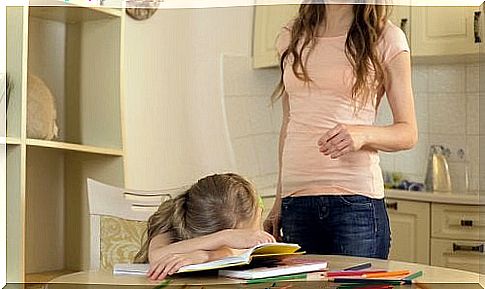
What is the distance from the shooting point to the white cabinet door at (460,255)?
5.08 ft

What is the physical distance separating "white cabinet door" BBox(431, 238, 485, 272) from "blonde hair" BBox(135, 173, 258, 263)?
288 mm

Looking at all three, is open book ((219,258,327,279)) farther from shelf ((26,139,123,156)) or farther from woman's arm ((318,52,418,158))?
shelf ((26,139,123,156))

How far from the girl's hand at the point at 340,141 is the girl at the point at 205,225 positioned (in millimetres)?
132

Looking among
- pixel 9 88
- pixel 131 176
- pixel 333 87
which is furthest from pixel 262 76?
pixel 9 88

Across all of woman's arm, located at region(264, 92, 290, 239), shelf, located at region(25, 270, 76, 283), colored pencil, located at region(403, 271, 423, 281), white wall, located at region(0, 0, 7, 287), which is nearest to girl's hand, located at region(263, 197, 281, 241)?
woman's arm, located at region(264, 92, 290, 239)

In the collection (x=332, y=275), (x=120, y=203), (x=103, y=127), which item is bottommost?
(x=332, y=275)

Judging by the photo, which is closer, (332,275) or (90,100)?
(332,275)

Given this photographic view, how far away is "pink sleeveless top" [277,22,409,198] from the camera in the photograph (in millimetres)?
1552

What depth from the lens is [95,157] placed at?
5.16 ft

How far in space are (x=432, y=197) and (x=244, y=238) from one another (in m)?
0.29

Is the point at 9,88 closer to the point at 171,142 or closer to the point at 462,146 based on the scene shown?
the point at 171,142

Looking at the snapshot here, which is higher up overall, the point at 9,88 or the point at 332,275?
the point at 9,88

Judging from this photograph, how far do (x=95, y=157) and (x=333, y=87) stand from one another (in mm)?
385

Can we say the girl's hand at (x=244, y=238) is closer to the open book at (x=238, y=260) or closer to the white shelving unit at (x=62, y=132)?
the open book at (x=238, y=260)
